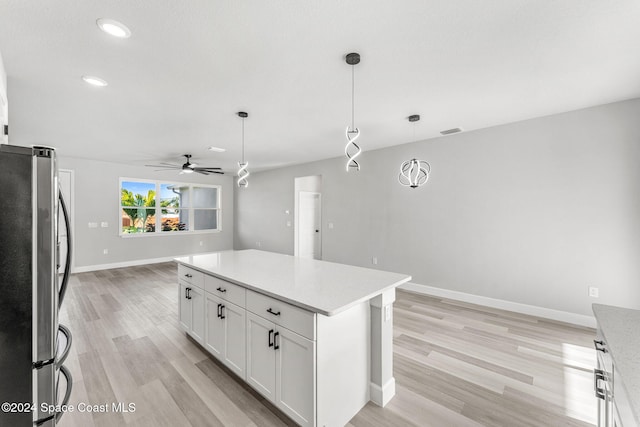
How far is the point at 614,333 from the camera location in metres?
1.02

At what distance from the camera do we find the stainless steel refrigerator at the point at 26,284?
0.90 metres

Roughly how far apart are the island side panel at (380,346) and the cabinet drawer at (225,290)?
989 millimetres

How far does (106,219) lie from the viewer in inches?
244

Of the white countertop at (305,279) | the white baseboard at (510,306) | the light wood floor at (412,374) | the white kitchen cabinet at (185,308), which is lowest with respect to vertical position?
the light wood floor at (412,374)

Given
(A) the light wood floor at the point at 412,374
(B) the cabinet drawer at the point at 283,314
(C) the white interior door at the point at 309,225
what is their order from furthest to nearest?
(C) the white interior door at the point at 309,225, (A) the light wood floor at the point at 412,374, (B) the cabinet drawer at the point at 283,314

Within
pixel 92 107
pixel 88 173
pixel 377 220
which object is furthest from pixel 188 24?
pixel 88 173

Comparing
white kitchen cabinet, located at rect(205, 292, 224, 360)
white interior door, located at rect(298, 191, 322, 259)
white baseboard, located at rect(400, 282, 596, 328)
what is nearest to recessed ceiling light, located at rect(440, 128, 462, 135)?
white baseboard, located at rect(400, 282, 596, 328)

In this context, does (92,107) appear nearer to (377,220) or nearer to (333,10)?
(333,10)

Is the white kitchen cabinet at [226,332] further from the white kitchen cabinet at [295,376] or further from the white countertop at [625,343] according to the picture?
the white countertop at [625,343]

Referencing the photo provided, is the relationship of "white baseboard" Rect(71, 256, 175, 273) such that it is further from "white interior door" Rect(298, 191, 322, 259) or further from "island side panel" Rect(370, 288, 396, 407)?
"island side panel" Rect(370, 288, 396, 407)

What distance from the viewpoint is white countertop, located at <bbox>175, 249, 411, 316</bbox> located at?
61.0 inches

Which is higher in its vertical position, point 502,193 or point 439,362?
point 502,193

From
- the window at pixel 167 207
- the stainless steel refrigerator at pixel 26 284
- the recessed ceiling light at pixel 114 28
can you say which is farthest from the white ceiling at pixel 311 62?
the window at pixel 167 207

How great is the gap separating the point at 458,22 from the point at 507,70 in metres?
0.93
